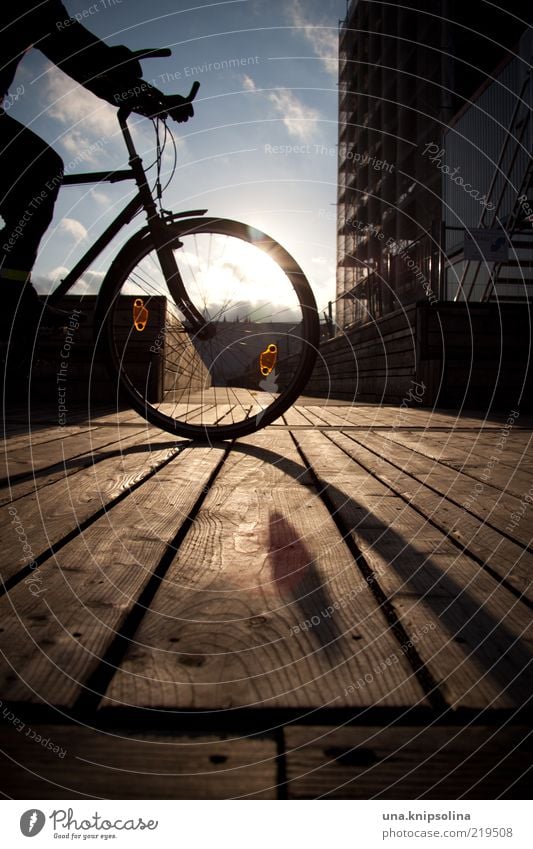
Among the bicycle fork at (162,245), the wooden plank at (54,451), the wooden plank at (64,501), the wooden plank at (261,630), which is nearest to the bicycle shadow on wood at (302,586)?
the wooden plank at (261,630)

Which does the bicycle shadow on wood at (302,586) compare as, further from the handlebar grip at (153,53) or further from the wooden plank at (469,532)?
the handlebar grip at (153,53)

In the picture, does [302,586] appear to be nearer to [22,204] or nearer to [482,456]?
[482,456]

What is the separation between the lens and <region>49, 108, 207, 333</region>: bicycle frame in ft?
8.21

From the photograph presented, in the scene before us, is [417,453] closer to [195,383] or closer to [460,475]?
[460,475]

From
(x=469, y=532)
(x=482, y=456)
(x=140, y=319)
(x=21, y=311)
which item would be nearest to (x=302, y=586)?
(x=469, y=532)

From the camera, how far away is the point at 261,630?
720mm

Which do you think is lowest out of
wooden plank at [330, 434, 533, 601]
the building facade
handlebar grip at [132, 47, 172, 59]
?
wooden plank at [330, 434, 533, 601]

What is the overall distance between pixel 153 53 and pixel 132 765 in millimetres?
2814

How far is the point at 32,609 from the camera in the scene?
0.79 meters

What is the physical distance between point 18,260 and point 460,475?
6.78ft

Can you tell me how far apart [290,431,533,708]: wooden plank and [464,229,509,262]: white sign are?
7.86 metres

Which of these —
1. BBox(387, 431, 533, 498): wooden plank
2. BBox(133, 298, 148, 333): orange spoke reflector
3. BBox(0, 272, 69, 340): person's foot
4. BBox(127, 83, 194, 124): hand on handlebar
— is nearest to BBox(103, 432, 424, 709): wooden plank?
BBox(387, 431, 533, 498): wooden plank

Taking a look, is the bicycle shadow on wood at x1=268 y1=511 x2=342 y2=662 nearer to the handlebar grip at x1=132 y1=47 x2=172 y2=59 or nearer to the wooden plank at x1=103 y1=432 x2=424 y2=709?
the wooden plank at x1=103 y1=432 x2=424 y2=709

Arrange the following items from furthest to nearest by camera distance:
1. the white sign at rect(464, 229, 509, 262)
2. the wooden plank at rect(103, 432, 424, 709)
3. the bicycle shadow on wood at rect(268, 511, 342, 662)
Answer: the white sign at rect(464, 229, 509, 262) < the bicycle shadow on wood at rect(268, 511, 342, 662) < the wooden plank at rect(103, 432, 424, 709)
